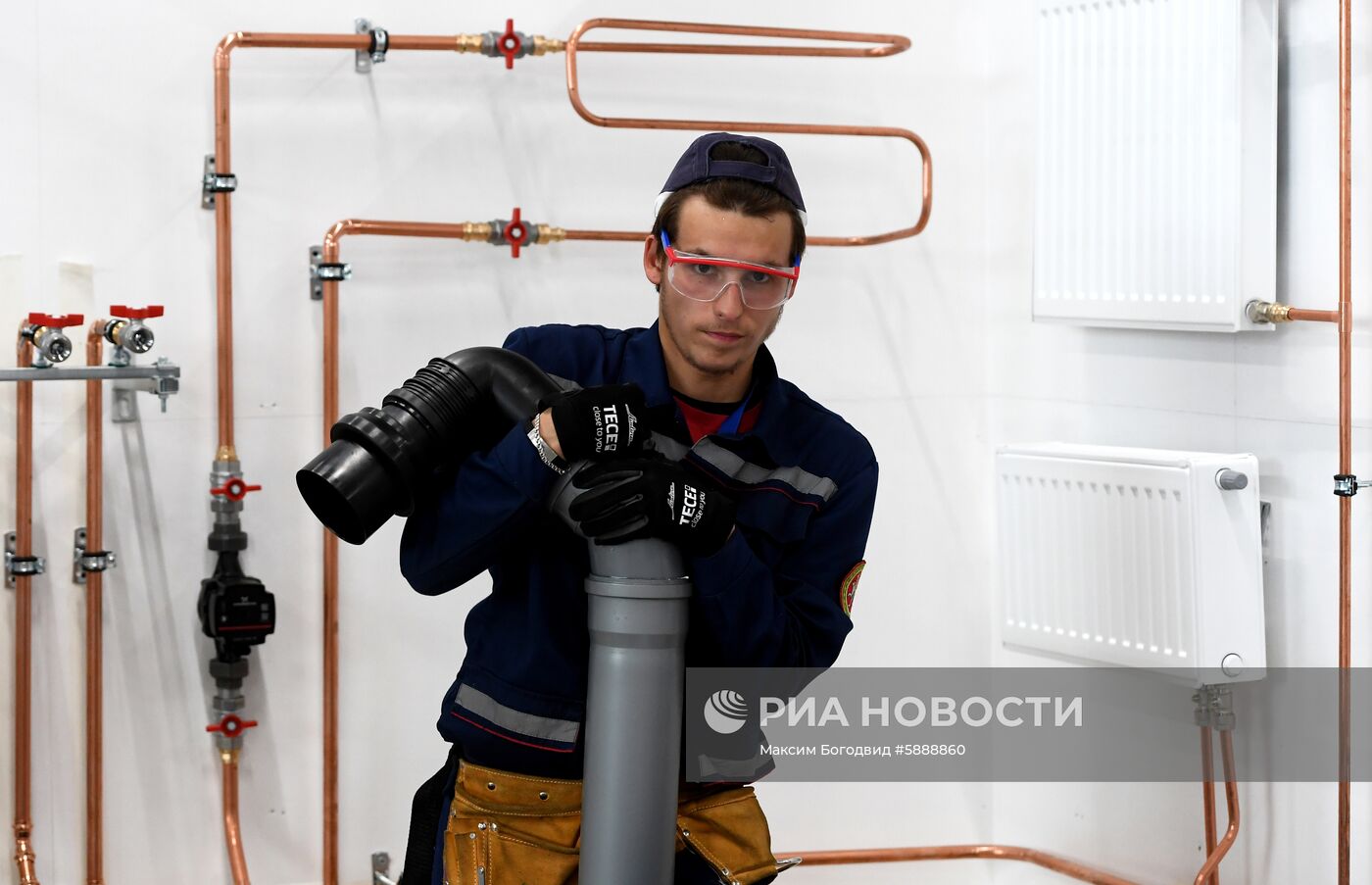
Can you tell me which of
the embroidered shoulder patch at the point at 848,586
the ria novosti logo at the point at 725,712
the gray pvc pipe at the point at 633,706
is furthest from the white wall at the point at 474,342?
the gray pvc pipe at the point at 633,706

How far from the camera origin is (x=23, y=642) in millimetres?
2477

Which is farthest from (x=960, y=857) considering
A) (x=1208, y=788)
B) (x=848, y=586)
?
(x=848, y=586)

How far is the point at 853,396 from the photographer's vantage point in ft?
9.94

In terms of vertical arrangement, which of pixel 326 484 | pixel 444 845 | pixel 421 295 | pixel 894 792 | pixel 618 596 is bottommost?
pixel 894 792

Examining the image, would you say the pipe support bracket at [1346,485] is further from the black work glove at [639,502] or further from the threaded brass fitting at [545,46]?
the threaded brass fitting at [545,46]

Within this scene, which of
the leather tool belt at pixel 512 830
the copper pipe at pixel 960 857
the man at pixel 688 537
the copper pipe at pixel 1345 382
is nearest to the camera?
the man at pixel 688 537

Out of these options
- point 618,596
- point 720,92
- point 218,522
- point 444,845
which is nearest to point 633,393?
point 618,596

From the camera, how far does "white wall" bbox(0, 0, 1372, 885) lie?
2490mm

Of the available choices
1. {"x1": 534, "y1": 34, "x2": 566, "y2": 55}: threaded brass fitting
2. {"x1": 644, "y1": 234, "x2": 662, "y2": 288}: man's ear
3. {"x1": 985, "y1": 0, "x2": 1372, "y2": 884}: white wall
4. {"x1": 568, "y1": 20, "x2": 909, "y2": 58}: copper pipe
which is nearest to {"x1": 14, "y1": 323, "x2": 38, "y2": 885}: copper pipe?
{"x1": 534, "y1": 34, "x2": 566, "y2": 55}: threaded brass fitting

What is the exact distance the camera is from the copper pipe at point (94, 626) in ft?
8.13

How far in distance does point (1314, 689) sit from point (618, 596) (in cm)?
146

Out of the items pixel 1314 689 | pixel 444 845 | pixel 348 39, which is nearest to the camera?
pixel 444 845

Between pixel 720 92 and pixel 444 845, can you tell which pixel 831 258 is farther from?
pixel 444 845

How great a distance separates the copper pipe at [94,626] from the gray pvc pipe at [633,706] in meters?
1.34
